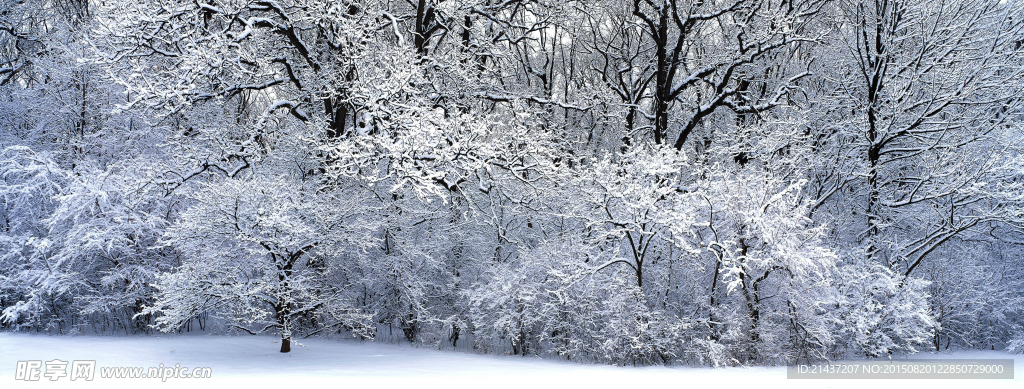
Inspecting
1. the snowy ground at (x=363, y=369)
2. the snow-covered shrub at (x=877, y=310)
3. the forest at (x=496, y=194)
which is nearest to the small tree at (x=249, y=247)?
the forest at (x=496, y=194)

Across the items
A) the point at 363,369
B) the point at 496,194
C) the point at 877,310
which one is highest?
the point at 496,194

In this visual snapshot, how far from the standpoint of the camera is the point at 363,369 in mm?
7457

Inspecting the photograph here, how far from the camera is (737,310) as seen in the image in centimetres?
845

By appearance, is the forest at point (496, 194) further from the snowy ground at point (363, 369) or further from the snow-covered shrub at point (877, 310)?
the snowy ground at point (363, 369)

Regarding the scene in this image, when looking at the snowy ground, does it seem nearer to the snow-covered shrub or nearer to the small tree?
the small tree

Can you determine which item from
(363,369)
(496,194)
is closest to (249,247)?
(363,369)

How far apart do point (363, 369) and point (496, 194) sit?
16.6 feet

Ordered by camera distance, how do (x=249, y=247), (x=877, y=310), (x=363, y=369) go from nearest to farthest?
(x=363, y=369)
(x=249, y=247)
(x=877, y=310)

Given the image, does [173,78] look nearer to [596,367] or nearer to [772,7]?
[596,367]

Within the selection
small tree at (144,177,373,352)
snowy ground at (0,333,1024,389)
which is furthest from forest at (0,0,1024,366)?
snowy ground at (0,333,1024,389)

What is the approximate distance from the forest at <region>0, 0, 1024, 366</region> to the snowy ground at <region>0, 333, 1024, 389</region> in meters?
0.52

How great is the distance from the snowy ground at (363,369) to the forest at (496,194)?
1.70ft

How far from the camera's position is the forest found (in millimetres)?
8188

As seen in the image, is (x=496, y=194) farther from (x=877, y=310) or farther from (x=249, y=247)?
(x=877, y=310)
